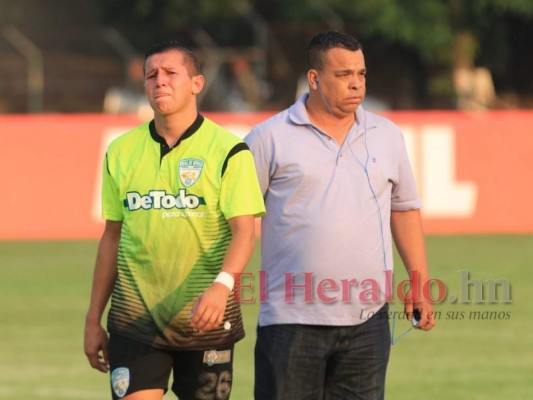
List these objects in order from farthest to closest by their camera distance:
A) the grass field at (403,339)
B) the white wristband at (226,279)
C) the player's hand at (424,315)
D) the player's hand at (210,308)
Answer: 1. the grass field at (403,339)
2. the player's hand at (424,315)
3. the white wristband at (226,279)
4. the player's hand at (210,308)

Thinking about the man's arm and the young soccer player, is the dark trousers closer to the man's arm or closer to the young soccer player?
the young soccer player

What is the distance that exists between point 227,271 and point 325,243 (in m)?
0.69

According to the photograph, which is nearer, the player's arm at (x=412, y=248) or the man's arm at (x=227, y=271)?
the man's arm at (x=227, y=271)

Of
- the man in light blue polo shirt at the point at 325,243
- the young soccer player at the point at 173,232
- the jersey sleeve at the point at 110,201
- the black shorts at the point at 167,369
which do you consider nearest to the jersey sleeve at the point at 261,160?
the man in light blue polo shirt at the point at 325,243

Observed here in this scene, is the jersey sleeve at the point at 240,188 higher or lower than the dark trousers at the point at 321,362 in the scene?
higher

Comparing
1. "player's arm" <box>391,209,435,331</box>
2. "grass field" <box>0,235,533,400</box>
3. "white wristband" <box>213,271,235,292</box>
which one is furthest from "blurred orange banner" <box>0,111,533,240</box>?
"white wristband" <box>213,271,235,292</box>

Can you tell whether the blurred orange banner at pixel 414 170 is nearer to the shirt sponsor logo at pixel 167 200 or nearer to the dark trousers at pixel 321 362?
the dark trousers at pixel 321 362

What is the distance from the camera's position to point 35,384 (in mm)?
10422

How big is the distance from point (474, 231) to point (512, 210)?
0.65 metres

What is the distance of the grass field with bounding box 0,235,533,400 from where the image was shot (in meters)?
10.2

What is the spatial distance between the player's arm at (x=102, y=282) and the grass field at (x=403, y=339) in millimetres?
3448

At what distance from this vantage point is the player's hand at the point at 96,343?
6.53 meters

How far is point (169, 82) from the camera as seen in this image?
627 cm

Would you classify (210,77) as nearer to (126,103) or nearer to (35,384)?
(126,103)
